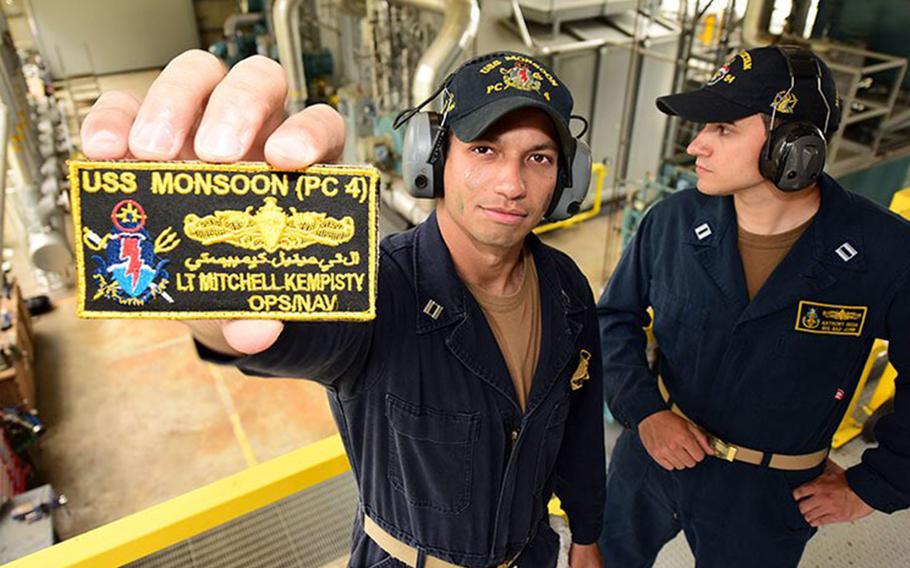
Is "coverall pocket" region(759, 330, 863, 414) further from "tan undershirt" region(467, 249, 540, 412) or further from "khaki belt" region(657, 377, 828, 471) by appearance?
"tan undershirt" region(467, 249, 540, 412)

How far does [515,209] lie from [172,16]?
54.8 feet

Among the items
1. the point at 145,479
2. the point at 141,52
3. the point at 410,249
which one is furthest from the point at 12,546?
the point at 141,52

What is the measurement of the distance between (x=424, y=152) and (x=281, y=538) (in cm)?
Answer: 160

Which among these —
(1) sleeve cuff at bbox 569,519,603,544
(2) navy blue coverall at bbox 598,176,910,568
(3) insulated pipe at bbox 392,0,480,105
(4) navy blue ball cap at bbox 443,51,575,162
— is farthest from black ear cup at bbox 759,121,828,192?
(3) insulated pipe at bbox 392,0,480,105

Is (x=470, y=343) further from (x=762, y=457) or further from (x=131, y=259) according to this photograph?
(x=762, y=457)

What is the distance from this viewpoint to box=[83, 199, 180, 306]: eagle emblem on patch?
2.77 ft

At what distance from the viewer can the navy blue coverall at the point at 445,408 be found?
1.27 metres

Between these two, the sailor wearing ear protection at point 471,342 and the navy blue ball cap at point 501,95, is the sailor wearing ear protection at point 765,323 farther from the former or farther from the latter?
the navy blue ball cap at point 501,95

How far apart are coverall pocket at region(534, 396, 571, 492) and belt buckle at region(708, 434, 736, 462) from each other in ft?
2.49

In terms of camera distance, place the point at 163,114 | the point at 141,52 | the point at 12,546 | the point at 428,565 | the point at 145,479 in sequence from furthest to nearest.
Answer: the point at 141,52 → the point at 145,479 → the point at 12,546 → the point at 428,565 → the point at 163,114

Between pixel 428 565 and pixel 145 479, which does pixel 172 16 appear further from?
pixel 428 565

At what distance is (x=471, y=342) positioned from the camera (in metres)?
1.33

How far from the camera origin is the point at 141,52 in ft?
48.9

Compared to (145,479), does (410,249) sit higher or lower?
higher
